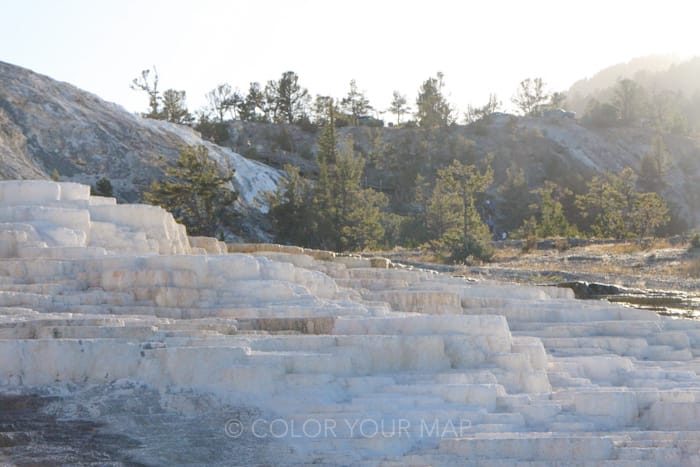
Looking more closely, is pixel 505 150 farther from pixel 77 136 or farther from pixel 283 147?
pixel 77 136

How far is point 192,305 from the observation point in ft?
39.1

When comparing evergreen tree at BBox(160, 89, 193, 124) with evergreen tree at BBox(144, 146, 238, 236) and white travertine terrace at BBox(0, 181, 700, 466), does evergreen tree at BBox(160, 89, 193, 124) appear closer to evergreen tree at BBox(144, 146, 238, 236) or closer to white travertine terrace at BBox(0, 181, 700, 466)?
evergreen tree at BBox(144, 146, 238, 236)

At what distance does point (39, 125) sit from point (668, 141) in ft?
132

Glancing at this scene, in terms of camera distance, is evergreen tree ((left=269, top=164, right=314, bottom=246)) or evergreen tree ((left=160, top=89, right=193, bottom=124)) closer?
evergreen tree ((left=269, top=164, right=314, bottom=246))

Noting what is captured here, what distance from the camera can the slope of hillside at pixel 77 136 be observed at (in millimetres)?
34156

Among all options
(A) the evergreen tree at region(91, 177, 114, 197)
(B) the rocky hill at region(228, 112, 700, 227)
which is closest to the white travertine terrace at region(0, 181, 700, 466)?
(A) the evergreen tree at region(91, 177, 114, 197)

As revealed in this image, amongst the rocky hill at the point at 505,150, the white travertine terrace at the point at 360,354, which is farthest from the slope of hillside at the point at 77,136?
the white travertine terrace at the point at 360,354

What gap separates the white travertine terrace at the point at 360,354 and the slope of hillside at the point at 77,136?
2078 cm

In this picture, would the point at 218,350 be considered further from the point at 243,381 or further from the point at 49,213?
Result: the point at 49,213

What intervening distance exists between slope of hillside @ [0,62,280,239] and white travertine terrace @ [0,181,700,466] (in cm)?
2078

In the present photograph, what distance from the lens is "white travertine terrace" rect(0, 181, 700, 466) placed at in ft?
28.8

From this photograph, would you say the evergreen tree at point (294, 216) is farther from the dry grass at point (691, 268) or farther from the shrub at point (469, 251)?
the dry grass at point (691, 268)

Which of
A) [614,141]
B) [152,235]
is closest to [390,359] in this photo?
[152,235]

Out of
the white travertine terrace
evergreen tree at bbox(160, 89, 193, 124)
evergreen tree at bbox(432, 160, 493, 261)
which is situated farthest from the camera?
evergreen tree at bbox(160, 89, 193, 124)
